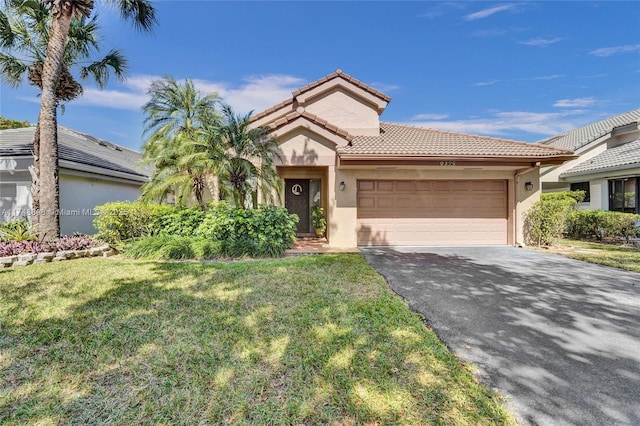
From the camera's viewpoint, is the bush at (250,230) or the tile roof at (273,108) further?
the tile roof at (273,108)

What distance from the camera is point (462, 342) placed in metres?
3.71

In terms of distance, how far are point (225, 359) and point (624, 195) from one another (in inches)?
783

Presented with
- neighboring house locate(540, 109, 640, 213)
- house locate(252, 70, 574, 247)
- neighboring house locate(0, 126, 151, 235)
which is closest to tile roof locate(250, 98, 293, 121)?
house locate(252, 70, 574, 247)

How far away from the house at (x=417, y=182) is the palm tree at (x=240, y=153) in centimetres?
123

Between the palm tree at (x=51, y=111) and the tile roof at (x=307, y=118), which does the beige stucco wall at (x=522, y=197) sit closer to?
the tile roof at (x=307, y=118)

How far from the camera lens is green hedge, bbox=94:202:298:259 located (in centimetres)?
832

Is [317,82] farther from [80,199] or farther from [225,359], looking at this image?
[225,359]

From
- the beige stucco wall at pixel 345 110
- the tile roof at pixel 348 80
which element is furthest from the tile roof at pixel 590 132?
the beige stucco wall at pixel 345 110

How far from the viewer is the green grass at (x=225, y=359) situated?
8.09 feet

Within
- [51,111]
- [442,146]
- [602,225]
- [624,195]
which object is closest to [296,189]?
[442,146]

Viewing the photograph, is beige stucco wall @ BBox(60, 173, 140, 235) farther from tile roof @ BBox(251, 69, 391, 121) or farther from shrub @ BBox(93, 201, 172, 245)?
tile roof @ BBox(251, 69, 391, 121)

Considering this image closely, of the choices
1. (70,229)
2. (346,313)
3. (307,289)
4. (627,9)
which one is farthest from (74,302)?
(627,9)

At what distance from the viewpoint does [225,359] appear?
3191 millimetres

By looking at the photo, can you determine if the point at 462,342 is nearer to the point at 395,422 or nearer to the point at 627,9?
the point at 395,422
